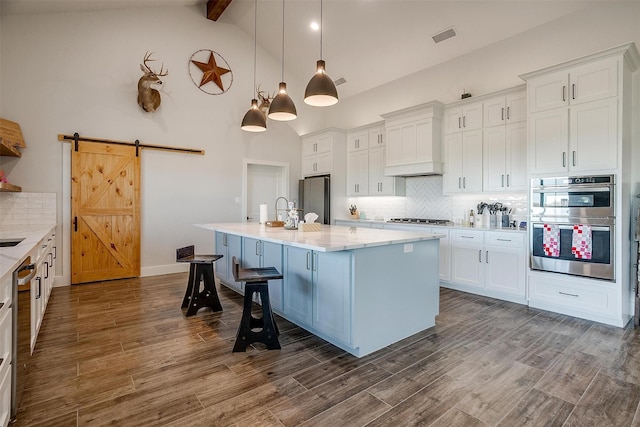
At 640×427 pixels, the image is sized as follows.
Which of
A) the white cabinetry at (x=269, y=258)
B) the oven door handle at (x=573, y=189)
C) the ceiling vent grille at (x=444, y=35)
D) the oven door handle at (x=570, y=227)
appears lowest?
the white cabinetry at (x=269, y=258)

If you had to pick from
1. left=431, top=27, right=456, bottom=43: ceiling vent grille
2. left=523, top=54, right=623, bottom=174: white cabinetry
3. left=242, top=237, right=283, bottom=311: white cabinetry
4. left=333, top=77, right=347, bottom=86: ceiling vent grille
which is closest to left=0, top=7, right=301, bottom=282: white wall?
left=333, top=77, right=347, bottom=86: ceiling vent grille

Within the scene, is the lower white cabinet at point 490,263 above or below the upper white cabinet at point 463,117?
below

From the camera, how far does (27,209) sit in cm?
437

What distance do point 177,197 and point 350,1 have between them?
425 cm

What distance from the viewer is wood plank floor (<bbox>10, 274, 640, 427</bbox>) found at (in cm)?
181

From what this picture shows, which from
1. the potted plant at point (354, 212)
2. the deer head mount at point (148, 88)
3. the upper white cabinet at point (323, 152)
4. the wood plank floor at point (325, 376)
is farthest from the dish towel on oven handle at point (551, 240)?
the deer head mount at point (148, 88)

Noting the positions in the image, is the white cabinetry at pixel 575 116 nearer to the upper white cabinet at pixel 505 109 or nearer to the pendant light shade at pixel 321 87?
the upper white cabinet at pixel 505 109

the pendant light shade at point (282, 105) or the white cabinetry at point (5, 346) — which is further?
the pendant light shade at point (282, 105)

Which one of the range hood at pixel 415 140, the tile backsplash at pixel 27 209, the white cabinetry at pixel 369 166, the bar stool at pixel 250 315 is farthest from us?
the white cabinetry at pixel 369 166

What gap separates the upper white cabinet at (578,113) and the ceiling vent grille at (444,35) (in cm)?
153

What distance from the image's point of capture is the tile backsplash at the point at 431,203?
446cm

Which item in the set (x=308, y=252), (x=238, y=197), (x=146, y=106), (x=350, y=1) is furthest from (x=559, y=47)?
(x=146, y=106)

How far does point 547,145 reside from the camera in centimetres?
357

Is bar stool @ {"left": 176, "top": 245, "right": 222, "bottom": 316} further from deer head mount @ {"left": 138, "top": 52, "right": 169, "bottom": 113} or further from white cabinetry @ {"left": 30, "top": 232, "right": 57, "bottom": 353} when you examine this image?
deer head mount @ {"left": 138, "top": 52, "right": 169, "bottom": 113}
